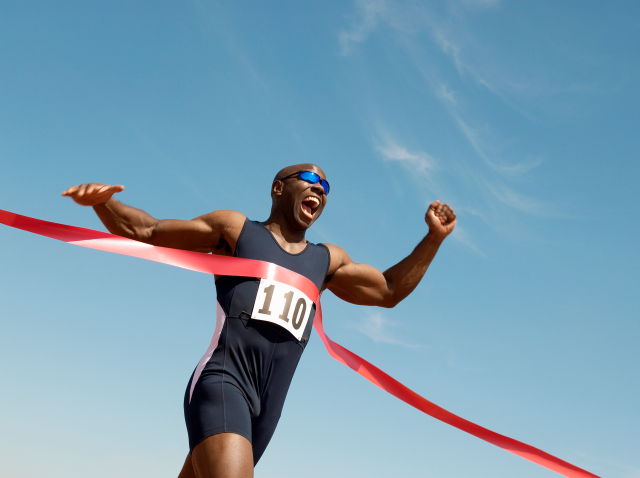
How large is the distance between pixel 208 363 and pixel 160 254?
0.93 metres

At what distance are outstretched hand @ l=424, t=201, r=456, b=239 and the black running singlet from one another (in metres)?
1.45

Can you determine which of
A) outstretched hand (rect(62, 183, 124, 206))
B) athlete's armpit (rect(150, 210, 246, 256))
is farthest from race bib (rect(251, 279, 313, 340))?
outstretched hand (rect(62, 183, 124, 206))

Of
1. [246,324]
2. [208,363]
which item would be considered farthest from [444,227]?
[208,363]

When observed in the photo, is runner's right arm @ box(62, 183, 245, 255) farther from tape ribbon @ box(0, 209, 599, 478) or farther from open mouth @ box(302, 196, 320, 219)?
open mouth @ box(302, 196, 320, 219)

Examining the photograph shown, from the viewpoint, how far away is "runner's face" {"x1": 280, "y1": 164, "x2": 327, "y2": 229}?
5.33m

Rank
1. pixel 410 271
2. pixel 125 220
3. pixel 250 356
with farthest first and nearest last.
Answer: pixel 410 271 < pixel 125 220 < pixel 250 356

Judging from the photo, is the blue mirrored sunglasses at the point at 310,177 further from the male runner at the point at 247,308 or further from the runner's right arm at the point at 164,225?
the runner's right arm at the point at 164,225

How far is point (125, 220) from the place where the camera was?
15.6 feet

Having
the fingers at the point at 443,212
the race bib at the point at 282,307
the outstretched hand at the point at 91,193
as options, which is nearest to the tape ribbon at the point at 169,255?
the race bib at the point at 282,307

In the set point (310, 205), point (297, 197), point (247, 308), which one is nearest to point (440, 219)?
point (310, 205)

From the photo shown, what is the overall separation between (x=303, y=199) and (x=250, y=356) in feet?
4.94

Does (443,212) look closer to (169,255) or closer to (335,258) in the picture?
(335,258)

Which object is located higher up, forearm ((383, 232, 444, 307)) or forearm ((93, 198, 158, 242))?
forearm ((383, 232, 444, 307))

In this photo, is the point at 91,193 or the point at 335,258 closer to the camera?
the point at 91,193
